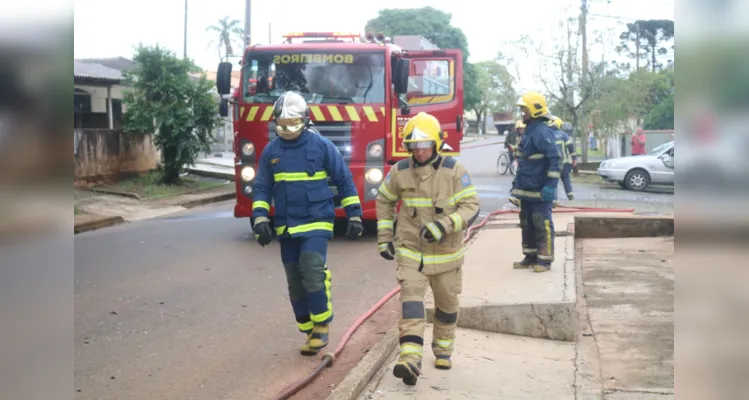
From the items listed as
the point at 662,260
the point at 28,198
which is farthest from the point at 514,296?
the point at 28,198

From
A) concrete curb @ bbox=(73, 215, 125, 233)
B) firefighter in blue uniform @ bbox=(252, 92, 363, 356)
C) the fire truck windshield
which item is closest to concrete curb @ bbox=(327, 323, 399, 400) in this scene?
firefighter in blue uniform @ bbox=(252, 92, 363, 356)

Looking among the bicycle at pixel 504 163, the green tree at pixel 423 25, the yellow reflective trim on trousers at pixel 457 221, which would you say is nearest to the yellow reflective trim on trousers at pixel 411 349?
the yellow reflective trim on trousers at pixel 457 221

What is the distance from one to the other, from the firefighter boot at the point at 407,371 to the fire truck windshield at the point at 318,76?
615cm

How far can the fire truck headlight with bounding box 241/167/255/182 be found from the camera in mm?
10227

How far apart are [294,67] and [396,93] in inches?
55.8

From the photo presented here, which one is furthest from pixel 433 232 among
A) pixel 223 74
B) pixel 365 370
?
pixel 223 74

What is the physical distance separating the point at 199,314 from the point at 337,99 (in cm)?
434

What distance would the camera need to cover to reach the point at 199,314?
6.88 meters

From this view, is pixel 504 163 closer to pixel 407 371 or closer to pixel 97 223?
pixel 97 223

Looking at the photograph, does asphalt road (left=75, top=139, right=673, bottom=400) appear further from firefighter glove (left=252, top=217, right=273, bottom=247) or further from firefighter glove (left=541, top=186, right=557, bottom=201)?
firefighter glove (left=541, top=186, right=557, bottom=201)

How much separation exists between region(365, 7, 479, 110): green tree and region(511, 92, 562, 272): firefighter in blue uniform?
43066 mm

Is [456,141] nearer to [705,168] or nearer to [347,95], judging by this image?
[347,95]

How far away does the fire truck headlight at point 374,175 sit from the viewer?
404 inches

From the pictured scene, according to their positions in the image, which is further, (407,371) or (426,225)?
(426,225)
